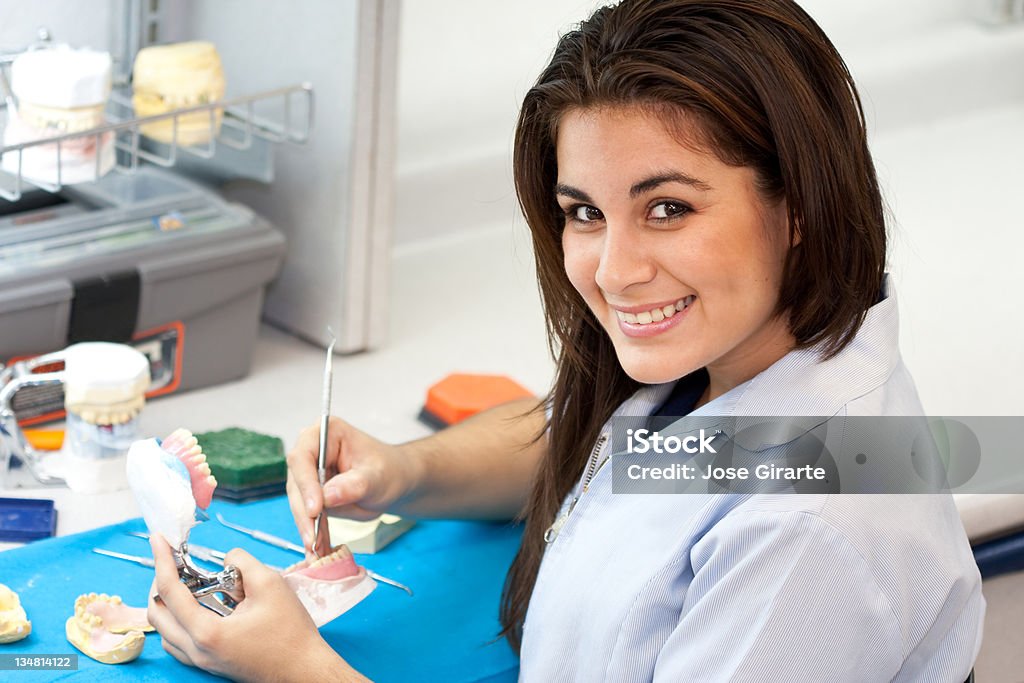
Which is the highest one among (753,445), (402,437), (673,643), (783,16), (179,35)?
(783,16)

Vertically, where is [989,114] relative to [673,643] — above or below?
above

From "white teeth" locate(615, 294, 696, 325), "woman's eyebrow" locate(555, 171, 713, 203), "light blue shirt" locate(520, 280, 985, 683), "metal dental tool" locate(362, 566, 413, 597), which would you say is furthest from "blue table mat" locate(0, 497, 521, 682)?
"woman's eyebrow" locate(555, 171, 713, 203)

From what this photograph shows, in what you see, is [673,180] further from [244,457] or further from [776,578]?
[244,457]

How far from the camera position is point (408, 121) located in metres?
2.02

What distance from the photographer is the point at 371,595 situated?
128 centimetres

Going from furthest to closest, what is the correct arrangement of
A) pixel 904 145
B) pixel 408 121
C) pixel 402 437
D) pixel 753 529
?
pixel 904 145 < pixel 408 121 < pixel 402 437 < pixel 753 529

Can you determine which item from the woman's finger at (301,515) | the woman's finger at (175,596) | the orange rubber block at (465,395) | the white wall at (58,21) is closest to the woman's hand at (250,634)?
the woman's finger at (175,596)

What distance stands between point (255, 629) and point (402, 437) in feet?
1.63

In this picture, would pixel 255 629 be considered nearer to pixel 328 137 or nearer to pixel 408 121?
pixel 328 137

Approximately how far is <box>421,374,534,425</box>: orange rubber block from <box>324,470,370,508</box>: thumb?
0.29 metres

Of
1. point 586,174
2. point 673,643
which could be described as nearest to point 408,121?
point 586,174

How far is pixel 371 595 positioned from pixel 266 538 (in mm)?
126

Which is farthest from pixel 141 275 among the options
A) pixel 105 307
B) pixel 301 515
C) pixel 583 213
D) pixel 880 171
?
pixel 880 171

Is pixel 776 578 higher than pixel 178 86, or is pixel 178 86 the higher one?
pixel 178 86
